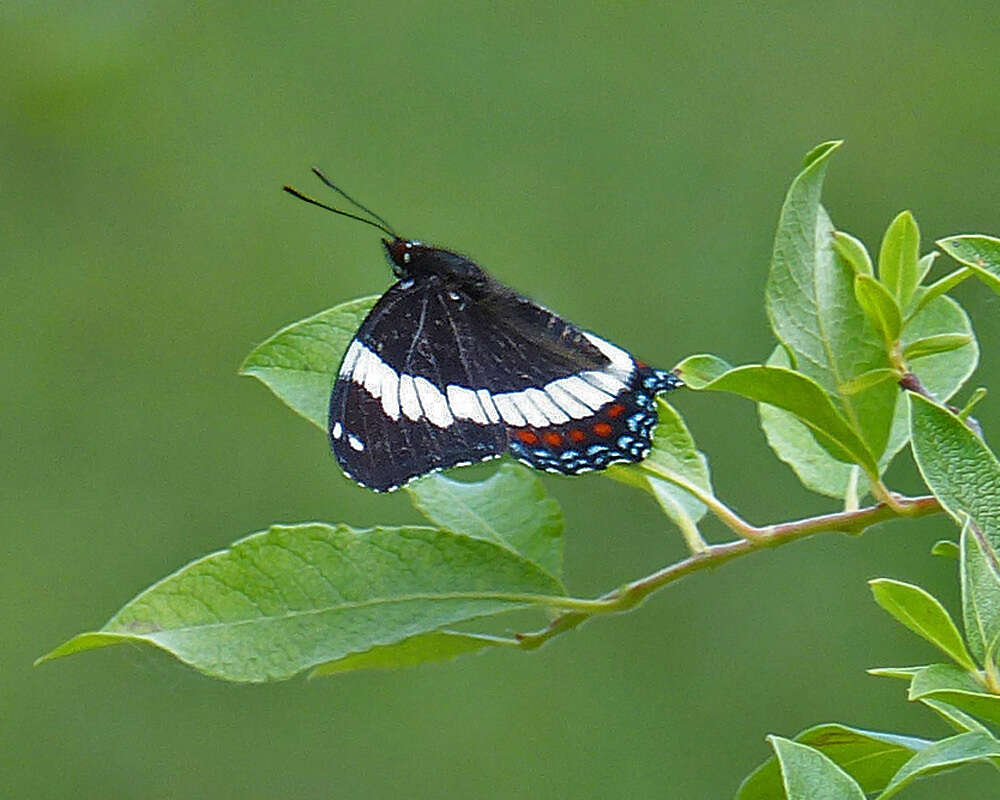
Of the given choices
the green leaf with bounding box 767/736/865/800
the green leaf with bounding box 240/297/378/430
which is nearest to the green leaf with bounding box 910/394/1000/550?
the green leaf with bounding box 767/736/865/800

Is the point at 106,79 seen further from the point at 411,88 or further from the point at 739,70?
the point at 739,70

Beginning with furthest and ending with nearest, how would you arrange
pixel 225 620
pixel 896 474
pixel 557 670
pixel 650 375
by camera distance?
pixel 557 670 < pixel 896 474 < pixel 650 375 < pixel 225 620

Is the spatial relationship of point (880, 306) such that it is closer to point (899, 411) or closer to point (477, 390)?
point (899, 411)

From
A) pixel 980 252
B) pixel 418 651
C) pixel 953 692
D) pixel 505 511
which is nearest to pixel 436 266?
pixel 505 511

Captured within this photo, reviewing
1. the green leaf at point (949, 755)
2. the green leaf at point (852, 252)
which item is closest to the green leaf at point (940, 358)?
the green leaf at point (852, 252)

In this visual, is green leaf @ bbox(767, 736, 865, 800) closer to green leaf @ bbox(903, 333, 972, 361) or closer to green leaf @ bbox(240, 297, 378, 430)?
green leaf @ bbox(903, 333, 972, 361)

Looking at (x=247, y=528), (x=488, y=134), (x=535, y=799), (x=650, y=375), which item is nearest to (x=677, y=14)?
(x=488, y=134)

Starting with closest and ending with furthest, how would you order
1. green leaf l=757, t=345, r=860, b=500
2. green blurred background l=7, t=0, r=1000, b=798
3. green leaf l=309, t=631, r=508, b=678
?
green leaf l=309, t=631, r=508, b=678 → green leaf l=757, t=345, r=860, b=500 → green blurred background l=7, t=0, r=1000, b=798

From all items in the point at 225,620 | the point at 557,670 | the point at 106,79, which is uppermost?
the point at 106,79
